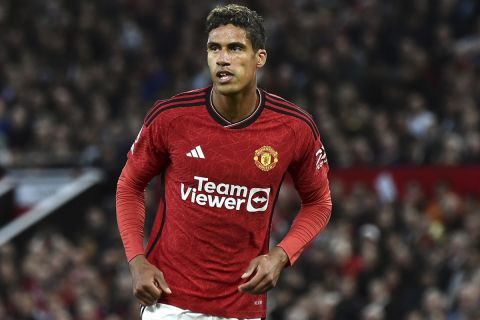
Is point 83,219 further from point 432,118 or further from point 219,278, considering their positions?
point 219,278

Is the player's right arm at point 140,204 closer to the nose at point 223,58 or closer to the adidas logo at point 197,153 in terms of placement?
the adidas logo at point 197,153

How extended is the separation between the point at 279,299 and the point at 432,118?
3.40 metres

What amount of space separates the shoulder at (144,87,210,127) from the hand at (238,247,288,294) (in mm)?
743

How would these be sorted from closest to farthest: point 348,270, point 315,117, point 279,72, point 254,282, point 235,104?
point 254,282 → point 235,104 → point 348,270 → point 315,117 → point 279,72

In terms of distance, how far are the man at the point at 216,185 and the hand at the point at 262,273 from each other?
45 millimetres

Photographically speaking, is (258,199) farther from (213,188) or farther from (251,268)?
(251,268)

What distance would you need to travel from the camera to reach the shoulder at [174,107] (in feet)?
17.9

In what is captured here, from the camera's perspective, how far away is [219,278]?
17.9ft

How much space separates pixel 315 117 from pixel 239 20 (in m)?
9.87

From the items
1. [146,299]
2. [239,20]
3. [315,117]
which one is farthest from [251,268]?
[315,117]

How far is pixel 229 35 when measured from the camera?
5.29m

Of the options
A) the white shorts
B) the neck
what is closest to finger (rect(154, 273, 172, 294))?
the white shorts

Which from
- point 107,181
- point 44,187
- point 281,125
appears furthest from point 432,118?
point 281,125

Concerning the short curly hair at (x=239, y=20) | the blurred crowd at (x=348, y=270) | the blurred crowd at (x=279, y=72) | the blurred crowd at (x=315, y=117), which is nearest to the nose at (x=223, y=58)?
Answer: the short curly hair at (x=239, y=20)
